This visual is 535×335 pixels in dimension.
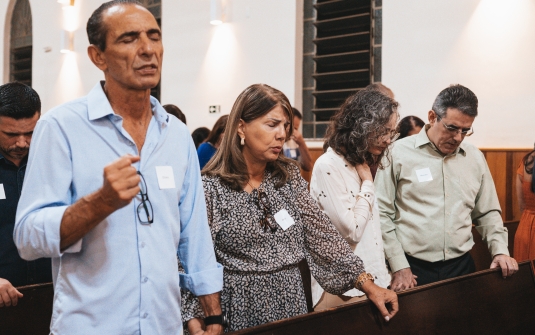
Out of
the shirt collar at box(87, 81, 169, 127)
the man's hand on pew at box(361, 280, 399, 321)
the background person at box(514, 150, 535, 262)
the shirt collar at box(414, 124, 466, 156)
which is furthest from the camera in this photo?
the background person at box(514, 150, 535, 262)

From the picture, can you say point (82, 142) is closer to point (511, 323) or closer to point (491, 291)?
point (491, 291)

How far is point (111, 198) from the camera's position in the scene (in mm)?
1068

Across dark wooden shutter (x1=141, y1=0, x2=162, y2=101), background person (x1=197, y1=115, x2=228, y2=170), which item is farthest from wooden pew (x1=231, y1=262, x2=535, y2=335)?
dark wooden shutter (x1=141, y1=0, x2=162, y2=101)

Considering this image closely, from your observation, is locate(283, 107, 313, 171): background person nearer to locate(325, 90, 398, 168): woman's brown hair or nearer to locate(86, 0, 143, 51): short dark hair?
locate(325, 90, 398, 168): woman's brown hair

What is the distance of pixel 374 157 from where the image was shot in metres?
2.30

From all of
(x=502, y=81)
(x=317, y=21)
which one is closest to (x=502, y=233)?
(x=502, y=81)

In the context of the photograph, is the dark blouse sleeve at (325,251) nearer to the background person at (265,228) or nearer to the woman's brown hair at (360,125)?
the background person at (265,228)

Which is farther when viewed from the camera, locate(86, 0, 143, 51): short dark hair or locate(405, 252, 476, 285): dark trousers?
locate(405, 252, 476, 285): dark trousers

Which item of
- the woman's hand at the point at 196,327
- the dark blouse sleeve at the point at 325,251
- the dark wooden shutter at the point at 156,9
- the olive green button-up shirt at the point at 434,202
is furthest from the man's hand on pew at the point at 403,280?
the dark wooden shutter at the point at 156,9

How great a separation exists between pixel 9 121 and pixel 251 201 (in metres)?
1.06

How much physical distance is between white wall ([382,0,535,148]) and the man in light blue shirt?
4.51m

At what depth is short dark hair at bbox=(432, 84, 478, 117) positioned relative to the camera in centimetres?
250

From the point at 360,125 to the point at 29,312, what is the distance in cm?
152

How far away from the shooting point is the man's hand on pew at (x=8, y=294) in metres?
1.92
